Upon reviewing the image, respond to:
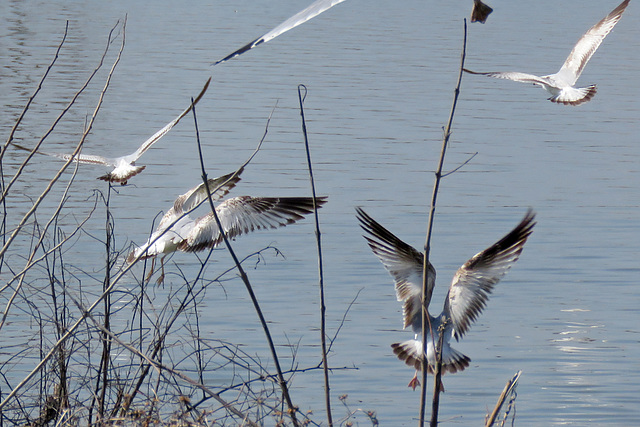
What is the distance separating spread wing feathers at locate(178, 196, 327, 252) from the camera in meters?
5.44

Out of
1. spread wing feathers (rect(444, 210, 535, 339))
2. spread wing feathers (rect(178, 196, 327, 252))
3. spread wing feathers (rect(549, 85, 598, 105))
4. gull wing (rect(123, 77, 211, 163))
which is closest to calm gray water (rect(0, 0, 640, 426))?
spread wing feathers (rect(178, 196, 327, 252))

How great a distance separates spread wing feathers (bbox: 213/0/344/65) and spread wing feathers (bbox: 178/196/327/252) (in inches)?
61.2

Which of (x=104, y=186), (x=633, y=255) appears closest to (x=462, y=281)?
(x=633, y=255)

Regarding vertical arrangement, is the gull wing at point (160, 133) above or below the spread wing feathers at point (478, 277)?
above

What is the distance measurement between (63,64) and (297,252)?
1413 cm

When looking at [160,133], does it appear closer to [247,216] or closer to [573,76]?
[247,216]

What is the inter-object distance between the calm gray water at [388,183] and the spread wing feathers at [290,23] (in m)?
1.41

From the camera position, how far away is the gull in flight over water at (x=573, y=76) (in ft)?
24.1

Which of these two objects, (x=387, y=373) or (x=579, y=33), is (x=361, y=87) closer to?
(x=579, y=33)

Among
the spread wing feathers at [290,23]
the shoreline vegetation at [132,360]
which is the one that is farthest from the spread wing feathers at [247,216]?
the spread wing feathers at [290,23]

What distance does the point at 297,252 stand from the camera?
937cm

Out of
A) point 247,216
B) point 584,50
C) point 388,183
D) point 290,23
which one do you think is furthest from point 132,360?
point 388,183

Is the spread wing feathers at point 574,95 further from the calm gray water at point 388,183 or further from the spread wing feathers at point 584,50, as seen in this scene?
the calm gray water at point 388,183

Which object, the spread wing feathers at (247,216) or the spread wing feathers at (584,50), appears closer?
the spread wing feathers at (247,216)
